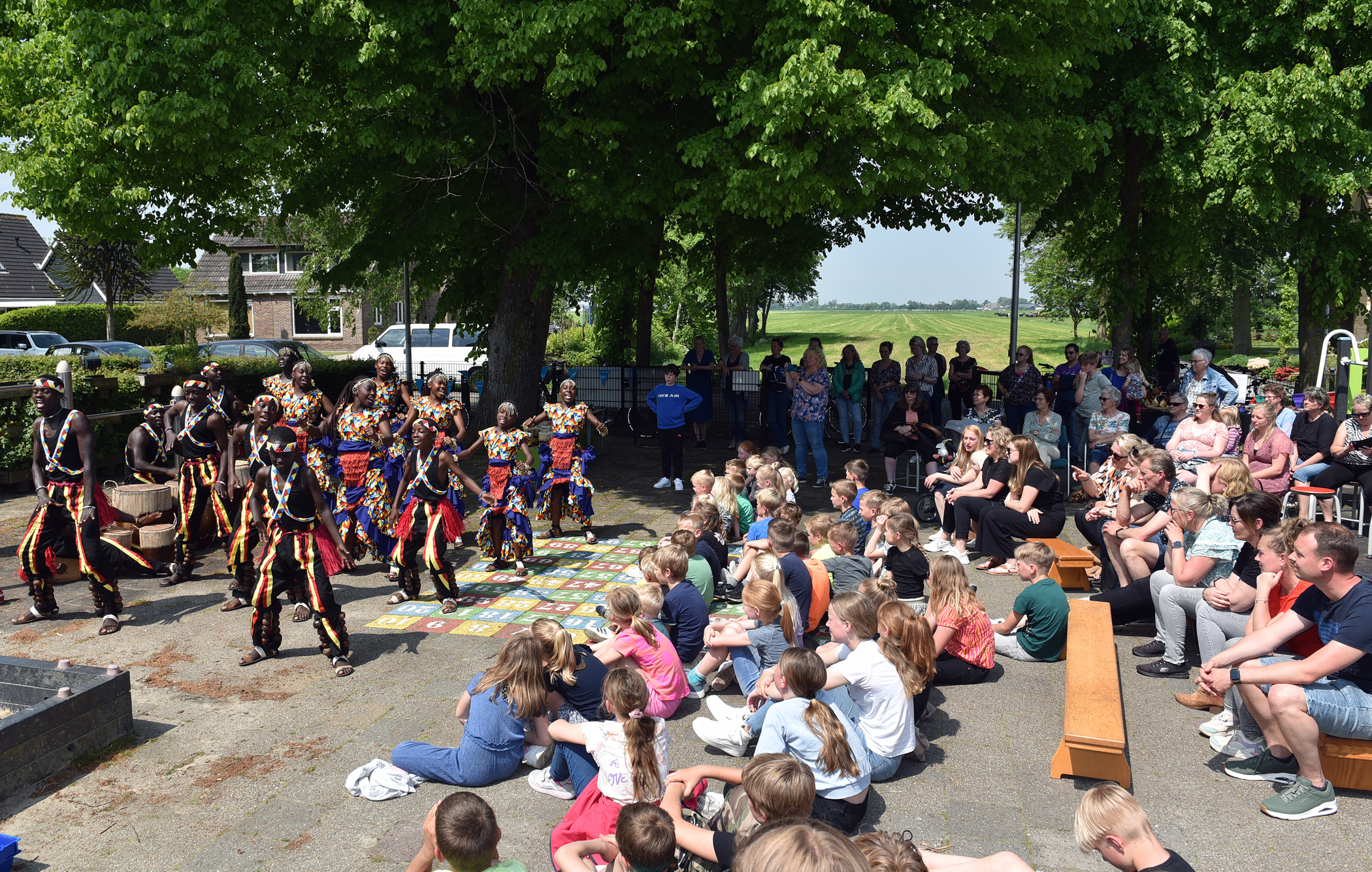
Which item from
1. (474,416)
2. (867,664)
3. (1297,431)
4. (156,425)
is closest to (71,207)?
(156,425)

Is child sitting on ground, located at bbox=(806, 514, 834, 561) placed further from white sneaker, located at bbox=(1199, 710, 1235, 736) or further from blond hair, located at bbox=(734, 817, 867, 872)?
blond hair, located at bbox=(734, 817, 867, 872)

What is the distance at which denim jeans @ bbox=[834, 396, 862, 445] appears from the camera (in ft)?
55.7

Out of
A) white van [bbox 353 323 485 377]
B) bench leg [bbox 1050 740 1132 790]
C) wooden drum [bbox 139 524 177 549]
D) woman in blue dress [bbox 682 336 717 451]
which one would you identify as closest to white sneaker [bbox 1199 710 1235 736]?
bench leg [bbox 1050 740 1132 790]

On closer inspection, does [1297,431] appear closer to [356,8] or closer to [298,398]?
[298,398]

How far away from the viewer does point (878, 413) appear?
56.5ft

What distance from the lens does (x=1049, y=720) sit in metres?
6.82

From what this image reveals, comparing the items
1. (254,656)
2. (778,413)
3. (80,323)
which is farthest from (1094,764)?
(80,323)

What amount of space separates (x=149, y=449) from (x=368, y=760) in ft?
20.7

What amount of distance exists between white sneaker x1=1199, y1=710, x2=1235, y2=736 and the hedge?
39.5 meters

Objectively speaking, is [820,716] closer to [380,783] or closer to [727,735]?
[727,735]

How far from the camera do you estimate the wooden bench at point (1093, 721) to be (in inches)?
225

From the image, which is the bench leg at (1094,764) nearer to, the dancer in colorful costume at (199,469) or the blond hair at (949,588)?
the blond hair at (949,588)

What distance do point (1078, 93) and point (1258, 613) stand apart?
11.2 meters

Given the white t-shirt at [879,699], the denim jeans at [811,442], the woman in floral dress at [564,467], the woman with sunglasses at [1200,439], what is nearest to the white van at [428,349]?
the denim jeans at [811,442]
